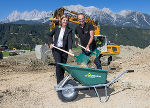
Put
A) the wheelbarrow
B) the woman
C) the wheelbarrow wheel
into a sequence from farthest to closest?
the woman → the wheelbarrow wheel → the wheelbarrow

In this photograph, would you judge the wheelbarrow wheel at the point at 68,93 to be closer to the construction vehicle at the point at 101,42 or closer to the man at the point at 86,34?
the man at the point at 86,34

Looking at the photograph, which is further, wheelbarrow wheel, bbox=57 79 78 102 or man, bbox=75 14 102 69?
man, bbox=75 14 102 69

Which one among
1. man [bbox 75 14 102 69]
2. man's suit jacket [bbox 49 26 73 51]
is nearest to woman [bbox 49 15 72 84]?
man's suit jacket [bbox 49 26 73 51]

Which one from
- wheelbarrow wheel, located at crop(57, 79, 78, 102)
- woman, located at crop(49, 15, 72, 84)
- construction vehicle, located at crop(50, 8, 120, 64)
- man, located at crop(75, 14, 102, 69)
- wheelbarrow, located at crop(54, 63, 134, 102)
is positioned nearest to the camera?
wheelbarrow, located at crop(54, 63, 134, 102)

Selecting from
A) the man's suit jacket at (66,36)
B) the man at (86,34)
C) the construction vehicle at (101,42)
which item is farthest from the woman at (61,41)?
the construction vehicle at (101,42)

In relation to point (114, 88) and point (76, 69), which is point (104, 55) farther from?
point (76, 69)

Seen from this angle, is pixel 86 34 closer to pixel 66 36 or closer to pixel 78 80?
pixel 66 36

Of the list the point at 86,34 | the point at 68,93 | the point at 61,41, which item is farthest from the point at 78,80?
the point at 86,34

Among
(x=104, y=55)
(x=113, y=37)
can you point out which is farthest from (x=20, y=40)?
(x=104, y=55)

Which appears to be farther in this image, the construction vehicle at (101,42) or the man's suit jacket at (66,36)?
the construction vehicle at (101,42)

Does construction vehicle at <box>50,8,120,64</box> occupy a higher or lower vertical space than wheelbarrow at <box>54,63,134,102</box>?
higher

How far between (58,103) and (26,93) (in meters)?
1.01

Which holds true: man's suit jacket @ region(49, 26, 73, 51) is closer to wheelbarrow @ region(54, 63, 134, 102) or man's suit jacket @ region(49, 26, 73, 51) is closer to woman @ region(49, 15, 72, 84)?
woman @ region(49, 15, 72, 84)

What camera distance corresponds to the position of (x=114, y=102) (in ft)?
11.7
